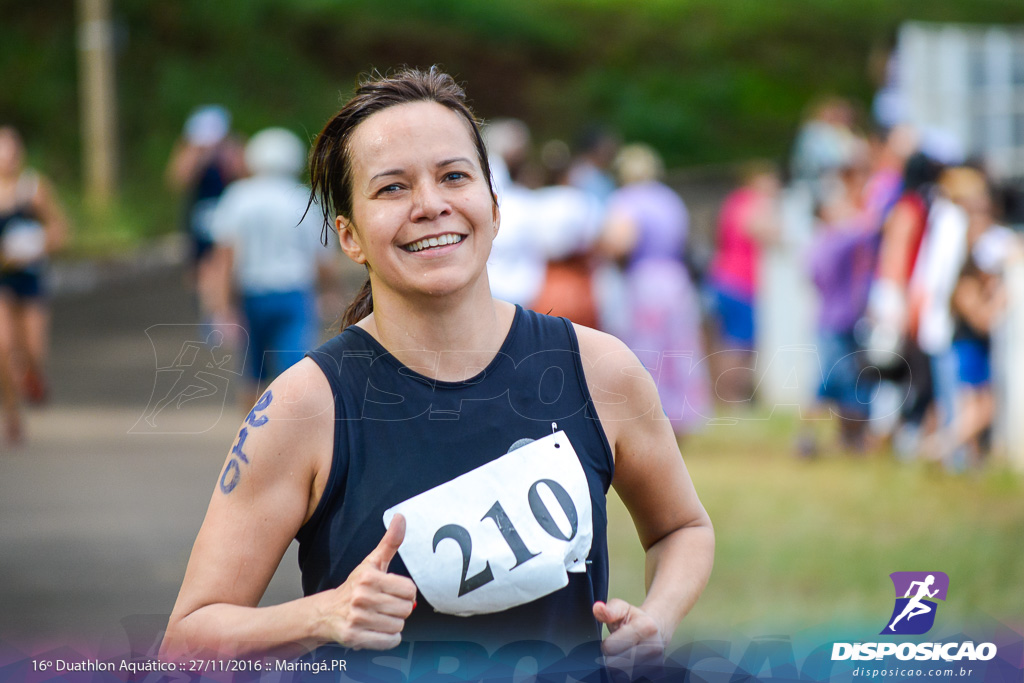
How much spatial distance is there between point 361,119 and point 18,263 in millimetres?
6592

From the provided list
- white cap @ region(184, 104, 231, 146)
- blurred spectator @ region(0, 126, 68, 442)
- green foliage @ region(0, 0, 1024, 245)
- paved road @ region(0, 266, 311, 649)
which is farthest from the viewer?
green foliage @ region(0, 0, 1024, 245)

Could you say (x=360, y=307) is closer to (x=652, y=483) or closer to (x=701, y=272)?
(x=652, y=483)

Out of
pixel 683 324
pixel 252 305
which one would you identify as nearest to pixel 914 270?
pixel 683 324

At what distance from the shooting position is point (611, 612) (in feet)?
6.21

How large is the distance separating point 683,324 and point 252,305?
265cm

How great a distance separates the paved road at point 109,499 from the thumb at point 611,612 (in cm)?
75

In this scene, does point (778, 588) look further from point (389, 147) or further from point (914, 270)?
point (389, 147)

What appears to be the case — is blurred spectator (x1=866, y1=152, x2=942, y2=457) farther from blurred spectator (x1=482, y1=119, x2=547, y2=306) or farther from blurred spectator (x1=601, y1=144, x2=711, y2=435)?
blurred spectator (x1=482, y1=119, x2=547, y2=306)

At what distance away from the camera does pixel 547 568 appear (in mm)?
1943

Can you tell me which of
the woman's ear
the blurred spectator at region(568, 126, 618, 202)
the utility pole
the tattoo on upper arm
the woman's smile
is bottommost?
the tattoo on upper arm

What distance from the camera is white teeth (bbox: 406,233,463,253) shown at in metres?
1.95

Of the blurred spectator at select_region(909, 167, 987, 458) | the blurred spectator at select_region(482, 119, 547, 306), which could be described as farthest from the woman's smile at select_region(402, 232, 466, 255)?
the blurred spectator at select_region(909, 167, 987, 458)

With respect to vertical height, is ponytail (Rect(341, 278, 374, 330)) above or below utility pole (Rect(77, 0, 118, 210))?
below

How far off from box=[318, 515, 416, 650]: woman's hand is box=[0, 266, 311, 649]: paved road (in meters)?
0.46
